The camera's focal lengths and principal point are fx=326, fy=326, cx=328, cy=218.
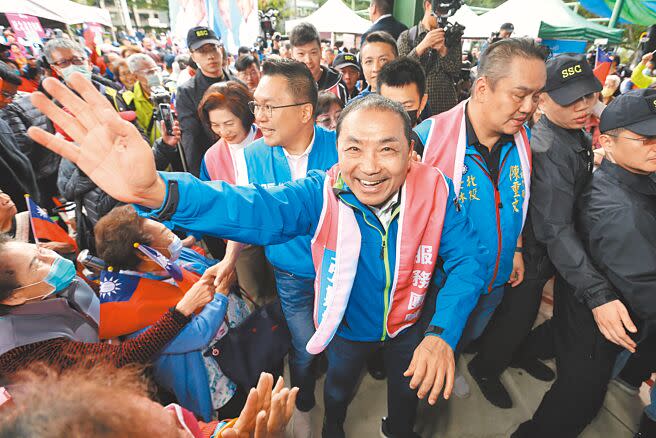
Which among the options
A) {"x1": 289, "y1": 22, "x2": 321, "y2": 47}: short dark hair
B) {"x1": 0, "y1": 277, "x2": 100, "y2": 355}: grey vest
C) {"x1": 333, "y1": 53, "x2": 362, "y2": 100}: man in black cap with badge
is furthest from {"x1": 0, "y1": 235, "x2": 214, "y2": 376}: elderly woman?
{"x1": 333, "y1": 53, "x2": 362, "y2": 100}: man in black cap with badge

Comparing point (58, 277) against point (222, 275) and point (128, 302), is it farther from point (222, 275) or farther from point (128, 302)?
point (222, 275)

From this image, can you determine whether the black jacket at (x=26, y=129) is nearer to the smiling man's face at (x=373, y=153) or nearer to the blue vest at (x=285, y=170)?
the blue vest at (x=285, y=170)

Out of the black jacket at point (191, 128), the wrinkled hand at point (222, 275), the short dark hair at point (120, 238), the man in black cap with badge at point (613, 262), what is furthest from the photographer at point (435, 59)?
the short dark hair at point (120, 238)

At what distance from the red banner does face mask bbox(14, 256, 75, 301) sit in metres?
12.2

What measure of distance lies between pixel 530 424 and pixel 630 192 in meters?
1.44

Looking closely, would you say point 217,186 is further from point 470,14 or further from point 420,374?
point 470,14

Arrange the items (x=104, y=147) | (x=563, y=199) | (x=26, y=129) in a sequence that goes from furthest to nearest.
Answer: (x=26, y=129), (x=563, y=199), (x=104, y=147)

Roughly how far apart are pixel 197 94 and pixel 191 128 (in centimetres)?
42

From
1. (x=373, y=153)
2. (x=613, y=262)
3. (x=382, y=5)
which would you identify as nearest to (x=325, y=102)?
(x=373, y=153)

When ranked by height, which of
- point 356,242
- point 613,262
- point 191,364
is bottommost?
point 191,364

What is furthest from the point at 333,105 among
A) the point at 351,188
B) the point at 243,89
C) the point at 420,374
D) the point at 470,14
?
the point at 470,14

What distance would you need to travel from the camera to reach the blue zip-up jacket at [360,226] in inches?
41.8

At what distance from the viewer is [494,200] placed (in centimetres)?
177

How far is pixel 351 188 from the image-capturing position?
1319 millimetres
